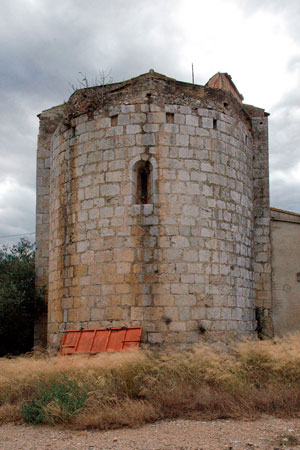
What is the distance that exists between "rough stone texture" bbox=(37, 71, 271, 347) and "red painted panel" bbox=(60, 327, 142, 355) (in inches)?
6.0

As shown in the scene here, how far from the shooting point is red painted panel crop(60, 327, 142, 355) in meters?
9.05

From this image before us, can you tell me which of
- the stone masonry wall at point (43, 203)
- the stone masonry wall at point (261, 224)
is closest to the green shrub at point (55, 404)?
the stone masonry wall at point (43, 203)

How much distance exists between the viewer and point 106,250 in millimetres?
9656

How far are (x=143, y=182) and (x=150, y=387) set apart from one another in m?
4.16

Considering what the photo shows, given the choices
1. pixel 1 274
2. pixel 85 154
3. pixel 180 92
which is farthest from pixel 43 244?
pixel 180 92

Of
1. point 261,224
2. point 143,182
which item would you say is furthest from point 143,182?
point 261,224

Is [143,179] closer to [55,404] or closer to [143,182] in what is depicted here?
[143,182]

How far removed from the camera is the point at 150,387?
7.22 meters

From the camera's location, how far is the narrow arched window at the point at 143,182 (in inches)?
388

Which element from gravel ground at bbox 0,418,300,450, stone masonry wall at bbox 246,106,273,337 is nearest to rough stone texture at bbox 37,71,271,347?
stone masonry wall at bbox 246,106,273,337

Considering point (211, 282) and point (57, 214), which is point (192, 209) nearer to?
point (211, 282)

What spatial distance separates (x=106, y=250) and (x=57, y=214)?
181cm

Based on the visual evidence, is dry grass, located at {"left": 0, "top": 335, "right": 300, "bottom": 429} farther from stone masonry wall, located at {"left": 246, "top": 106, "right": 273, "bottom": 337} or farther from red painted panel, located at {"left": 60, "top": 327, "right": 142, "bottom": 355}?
stone masonry wall, located at {"left": 246, "top": 106, "right": 273, "bottom": 337}

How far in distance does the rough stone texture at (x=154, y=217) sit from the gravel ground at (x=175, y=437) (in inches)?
122
